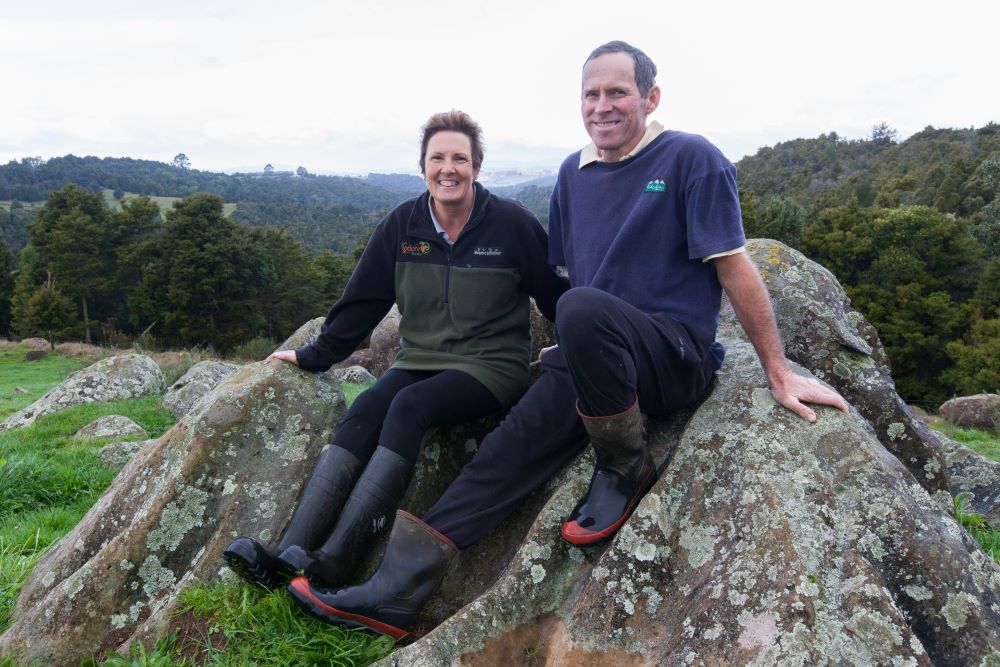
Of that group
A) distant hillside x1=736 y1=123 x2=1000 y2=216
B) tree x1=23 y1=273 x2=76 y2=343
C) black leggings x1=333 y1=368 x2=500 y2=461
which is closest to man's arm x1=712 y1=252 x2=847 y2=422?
black leggings x1=333 y1=368 x2=500 y2=461

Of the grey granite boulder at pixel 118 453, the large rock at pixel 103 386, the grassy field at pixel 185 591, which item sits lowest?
the large rock at pixel 103 386

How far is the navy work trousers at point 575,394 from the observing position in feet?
11.3

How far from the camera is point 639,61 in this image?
4273 millimetres

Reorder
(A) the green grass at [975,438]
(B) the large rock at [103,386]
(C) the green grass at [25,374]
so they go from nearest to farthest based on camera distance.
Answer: (A) the green grass at [975,438] → (B) the large rock at [103,386] → (C) the green grass at [25,374]

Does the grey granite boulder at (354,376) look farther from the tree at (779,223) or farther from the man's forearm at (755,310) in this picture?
the tree at (779,223)

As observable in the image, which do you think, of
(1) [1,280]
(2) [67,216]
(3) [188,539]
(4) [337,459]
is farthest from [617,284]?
(1) [1,280]

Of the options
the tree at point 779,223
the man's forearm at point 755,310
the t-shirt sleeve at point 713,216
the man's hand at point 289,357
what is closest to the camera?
the man's forearm at point 755,310

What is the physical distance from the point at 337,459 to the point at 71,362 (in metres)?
A: 33.6

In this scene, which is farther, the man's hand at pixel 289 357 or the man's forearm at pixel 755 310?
the man's hand at pixel 289 357

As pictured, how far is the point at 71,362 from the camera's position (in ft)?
106

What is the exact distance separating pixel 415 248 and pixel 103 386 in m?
13.5

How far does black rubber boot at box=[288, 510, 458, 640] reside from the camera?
3.61 metres

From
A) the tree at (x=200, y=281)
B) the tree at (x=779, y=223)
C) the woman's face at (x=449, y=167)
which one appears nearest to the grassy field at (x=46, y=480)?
the woman's face at (x=449, y=167)

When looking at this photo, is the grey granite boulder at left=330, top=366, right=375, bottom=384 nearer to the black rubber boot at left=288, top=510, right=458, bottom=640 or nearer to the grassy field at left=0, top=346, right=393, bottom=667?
the grassy field at left=0, top=346, right=393, bottom=667
